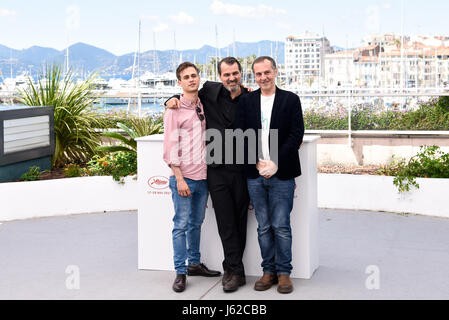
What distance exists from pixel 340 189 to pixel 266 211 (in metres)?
3.61

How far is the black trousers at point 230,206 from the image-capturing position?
4996 mm

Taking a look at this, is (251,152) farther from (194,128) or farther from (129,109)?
(129,109)

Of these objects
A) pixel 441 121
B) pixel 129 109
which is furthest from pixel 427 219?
pixel 129 109

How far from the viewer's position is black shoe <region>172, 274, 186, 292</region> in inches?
196

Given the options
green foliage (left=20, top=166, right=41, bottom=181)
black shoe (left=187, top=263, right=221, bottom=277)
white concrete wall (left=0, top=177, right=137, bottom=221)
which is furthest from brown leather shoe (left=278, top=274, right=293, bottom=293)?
green foliage (left=20, top=166, right=41, bottom=181)

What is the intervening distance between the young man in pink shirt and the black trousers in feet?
0.38

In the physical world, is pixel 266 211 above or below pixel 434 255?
above

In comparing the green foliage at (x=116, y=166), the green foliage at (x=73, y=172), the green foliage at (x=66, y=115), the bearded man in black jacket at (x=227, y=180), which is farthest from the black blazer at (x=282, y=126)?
the green foliage at (x=66, y=115)

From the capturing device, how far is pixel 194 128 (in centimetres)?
499

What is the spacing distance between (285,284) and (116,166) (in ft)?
13.9

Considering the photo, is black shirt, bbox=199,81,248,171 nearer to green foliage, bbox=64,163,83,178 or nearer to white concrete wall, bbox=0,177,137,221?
white concrete wall, bbox=0,177,137,221

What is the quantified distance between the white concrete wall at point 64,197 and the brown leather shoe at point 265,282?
12.3 ft

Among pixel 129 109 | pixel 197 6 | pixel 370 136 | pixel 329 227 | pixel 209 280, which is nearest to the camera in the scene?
pixel 209 280
